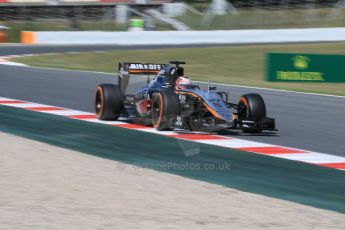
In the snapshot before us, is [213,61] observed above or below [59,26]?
below

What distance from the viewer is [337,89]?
2084 cm

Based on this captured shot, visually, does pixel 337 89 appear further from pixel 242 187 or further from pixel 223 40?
pixel 223 40

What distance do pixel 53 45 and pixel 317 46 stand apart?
11.9 meters

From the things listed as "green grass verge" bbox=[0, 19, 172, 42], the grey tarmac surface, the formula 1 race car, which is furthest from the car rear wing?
"green grass verge" bbox=[0, 19, 172, 42]

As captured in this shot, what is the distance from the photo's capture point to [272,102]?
55.7 feet

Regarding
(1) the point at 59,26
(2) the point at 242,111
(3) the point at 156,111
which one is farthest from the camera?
(1) the point at 59,26

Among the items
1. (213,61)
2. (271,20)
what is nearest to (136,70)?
(213,61)

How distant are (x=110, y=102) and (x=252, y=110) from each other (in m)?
2.49

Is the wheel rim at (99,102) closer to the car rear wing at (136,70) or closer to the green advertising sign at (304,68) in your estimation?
the car rear wing at (136,70)

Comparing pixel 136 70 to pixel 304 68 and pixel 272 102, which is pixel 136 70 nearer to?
pixel 272 102

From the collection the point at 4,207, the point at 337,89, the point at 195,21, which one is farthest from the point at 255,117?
the point at 195,21

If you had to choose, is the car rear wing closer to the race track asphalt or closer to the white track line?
the white track line

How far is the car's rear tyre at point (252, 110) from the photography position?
11.9 metres

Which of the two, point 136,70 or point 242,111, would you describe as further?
point 136,70
